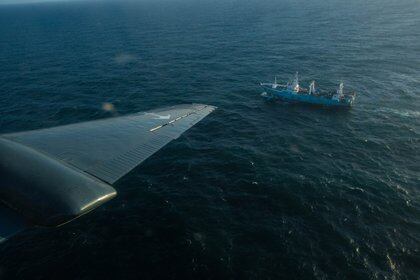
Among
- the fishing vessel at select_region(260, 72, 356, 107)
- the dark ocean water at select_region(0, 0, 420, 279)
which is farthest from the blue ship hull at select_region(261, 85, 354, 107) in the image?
the dark ocean water at select_region(0, 0, 420, 279)

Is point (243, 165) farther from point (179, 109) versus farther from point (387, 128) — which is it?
point (387, 128)

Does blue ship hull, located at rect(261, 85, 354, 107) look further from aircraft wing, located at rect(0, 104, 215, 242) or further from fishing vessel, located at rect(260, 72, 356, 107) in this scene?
aircraft wing, located at rect(0, 104, 215, 242)

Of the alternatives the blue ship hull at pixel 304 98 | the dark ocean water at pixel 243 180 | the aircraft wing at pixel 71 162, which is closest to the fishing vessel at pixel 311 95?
the blue ship hull at pixel 304 98

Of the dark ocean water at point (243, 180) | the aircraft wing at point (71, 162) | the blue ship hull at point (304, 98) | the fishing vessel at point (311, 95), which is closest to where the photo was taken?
the aircraft wing at point (71, 162)

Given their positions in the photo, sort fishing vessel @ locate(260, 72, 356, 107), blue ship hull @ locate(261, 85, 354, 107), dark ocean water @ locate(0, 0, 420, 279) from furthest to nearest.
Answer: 1. fishing vessel @ locate(260, 72, 356, 107)
2. blue ship hull @ locate(261, 85, 354, 107)
3. dark ocean water @ locate(0, 0, 420, 279)

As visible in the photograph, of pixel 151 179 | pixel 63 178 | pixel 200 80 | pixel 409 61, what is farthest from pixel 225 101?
pixel 409 61

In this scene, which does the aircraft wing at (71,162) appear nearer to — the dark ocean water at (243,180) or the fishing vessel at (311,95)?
the dark ocean water at (243,180)
